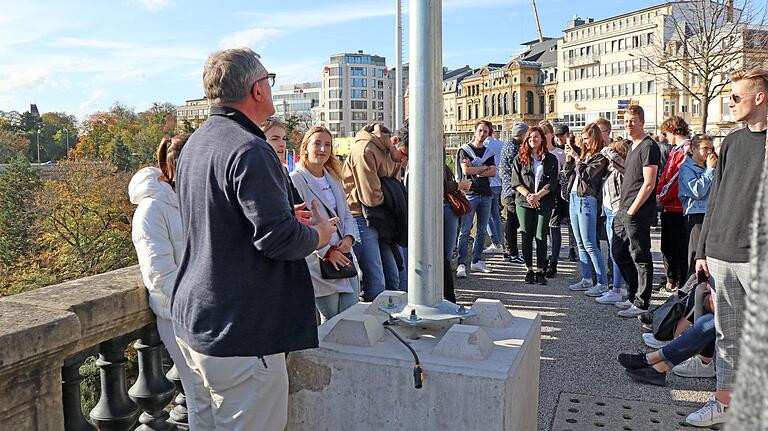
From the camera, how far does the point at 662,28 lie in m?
76.7

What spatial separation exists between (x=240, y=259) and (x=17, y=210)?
6128 centimetres

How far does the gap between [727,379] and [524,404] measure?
6.05 feet

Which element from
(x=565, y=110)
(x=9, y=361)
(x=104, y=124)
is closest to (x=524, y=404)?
(x=9, y=361)

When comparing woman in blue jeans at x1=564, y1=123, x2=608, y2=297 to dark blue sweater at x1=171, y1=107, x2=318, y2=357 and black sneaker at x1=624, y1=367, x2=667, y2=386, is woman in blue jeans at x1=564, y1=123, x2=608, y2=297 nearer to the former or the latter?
black sneaker at x1=624, y1=367, x2=667, y2=386

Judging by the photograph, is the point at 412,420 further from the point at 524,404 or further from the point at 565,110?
the point at 565,110

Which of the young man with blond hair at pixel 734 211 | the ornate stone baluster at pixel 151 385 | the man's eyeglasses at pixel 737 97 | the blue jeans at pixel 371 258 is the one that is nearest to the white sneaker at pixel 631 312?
the blue jeans at pixel 371 258

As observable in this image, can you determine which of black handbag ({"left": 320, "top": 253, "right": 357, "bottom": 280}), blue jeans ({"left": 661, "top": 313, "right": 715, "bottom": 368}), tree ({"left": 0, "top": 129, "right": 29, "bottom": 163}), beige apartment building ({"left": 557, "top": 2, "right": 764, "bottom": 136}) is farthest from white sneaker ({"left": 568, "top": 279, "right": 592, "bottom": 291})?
tree ({"left": 0, "top": 129, "right": 29, "bottom": 163})

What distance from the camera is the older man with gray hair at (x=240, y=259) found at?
2.54 metres

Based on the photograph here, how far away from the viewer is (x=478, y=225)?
33.1 feet

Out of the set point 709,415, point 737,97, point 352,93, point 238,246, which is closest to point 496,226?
point 709,415

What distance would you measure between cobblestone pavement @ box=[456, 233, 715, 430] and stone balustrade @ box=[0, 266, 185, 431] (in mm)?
2451

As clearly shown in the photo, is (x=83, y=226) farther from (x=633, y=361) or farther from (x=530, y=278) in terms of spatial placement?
(x=633, y=361)

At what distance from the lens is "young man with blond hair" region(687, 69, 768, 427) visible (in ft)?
12.8

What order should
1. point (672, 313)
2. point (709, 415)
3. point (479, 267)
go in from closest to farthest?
point (709, 415) → point (672, 313) → point (479, 267)
